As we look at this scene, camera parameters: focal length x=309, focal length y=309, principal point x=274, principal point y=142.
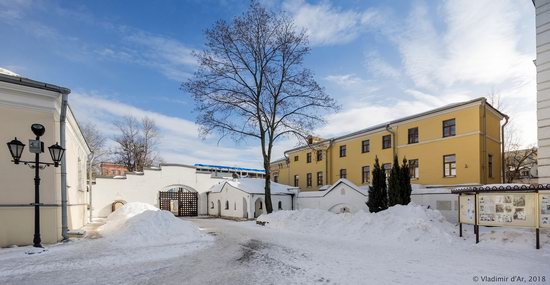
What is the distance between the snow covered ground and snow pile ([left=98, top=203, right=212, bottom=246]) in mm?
218

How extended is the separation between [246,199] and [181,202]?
963 centimetres

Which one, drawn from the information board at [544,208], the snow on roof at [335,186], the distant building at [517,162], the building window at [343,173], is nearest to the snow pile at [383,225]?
the information board at [544,208]

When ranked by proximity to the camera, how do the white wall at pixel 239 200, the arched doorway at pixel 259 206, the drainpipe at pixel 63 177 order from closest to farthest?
the drainpipe at pixel 63 177 < the white wall at pixel 239 200 < the arched doorway at pixel 259 206

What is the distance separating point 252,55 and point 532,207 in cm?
1811

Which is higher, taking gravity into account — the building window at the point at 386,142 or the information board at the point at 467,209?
the building window at the point at 386,142

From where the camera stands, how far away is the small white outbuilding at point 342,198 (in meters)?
21.4

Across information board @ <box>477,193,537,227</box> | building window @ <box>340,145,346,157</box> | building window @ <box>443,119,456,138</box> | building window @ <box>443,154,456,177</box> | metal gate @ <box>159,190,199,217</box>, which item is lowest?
metal gate @ <box>159,190,199,217</box>

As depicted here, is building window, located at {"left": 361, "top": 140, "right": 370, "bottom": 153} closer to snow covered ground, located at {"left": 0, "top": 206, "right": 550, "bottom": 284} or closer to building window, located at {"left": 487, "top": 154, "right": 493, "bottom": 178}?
building window, located at {"left": 487, "top": 154, "right": 493, "bottom": 178}

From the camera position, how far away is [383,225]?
44.4 ft

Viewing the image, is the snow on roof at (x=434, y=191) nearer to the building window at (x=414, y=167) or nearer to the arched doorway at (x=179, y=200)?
the building window at (x=414, y=167)

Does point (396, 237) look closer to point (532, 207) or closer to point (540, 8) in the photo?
point (532, 207)

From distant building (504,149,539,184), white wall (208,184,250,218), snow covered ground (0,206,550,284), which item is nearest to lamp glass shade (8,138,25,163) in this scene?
snow covered ground (0,206,550,284)

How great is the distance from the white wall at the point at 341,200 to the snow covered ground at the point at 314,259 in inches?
293

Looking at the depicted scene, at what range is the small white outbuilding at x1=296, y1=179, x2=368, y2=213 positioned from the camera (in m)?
21.4
